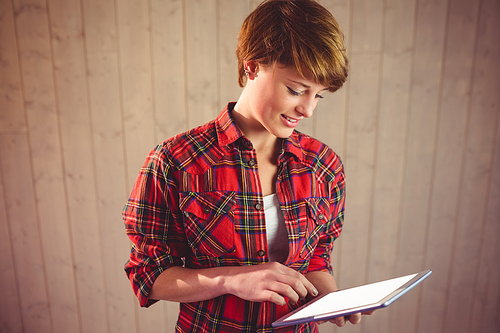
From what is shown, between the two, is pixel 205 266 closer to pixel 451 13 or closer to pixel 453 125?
pixel 453 125

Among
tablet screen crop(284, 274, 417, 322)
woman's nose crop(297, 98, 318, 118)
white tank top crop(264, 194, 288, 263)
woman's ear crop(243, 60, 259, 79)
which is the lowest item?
tablet screen crop(284, 274, 417, 322)

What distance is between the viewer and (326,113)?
4.79ft

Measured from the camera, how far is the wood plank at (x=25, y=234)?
1.53 meters

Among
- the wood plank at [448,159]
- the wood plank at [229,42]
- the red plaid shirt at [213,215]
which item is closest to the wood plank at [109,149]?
the wood plank at [229,42]

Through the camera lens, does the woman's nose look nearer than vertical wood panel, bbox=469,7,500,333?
Yes

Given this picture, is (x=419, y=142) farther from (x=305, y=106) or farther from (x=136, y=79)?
(x=136, y=79)

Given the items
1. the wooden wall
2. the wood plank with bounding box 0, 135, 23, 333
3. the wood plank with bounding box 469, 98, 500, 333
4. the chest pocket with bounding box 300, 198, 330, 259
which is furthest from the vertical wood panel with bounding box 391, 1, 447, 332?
the wood plank with bounding box 0, 135, 23, 333

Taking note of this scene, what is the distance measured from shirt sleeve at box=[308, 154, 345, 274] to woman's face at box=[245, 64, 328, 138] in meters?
0.28

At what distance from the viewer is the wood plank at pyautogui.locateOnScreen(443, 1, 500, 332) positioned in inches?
54.0

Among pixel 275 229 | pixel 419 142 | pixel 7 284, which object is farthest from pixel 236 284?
pixel 7 284

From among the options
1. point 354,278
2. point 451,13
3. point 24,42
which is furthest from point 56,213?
point 451,13

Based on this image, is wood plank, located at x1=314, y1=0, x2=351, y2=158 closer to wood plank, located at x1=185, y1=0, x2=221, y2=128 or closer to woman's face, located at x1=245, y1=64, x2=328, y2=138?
wood plank, located at x1=185, y1=0, x2=221, y2=128

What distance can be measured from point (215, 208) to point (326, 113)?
915mm

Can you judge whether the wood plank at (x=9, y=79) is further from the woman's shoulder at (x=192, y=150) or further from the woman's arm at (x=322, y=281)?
the woman's arm at (x=322, y=281)
